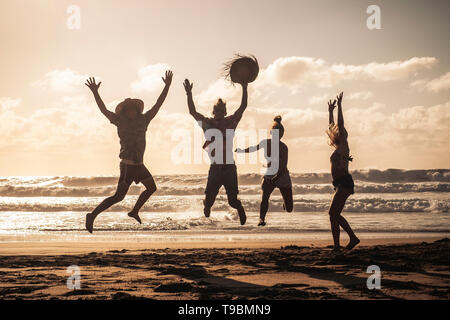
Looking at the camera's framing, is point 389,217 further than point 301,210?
No

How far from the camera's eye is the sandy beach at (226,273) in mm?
7652

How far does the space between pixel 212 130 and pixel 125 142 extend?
61.1 inches

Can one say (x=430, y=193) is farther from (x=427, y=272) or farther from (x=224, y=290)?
(x=224, y=290)

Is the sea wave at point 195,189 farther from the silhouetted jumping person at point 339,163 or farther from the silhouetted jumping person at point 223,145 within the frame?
the silhouetted jumping person at point 223,145

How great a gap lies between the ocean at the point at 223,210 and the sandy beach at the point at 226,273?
16.1 feet

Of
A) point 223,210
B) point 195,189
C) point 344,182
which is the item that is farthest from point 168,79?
point 195,189

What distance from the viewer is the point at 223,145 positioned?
9727 mm

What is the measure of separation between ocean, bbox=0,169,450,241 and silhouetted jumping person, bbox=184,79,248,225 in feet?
23.8

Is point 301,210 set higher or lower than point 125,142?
lower

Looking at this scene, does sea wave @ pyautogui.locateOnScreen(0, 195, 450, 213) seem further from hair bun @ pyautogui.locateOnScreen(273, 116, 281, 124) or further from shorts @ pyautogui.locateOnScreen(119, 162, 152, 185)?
shorts @ pyautogui.locateOnScreen(119, 162, 152, 185)

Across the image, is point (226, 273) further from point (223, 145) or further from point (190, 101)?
point (190, 101)

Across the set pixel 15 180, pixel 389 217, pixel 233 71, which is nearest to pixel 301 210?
pixel 389 217

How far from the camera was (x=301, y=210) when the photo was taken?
96.7 feet

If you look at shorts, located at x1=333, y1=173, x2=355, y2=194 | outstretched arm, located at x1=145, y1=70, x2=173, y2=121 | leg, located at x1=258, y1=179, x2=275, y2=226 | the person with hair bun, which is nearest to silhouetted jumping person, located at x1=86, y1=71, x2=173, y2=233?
outstretched arm, located at x1=145, y1=70, x2=173, y2=121
